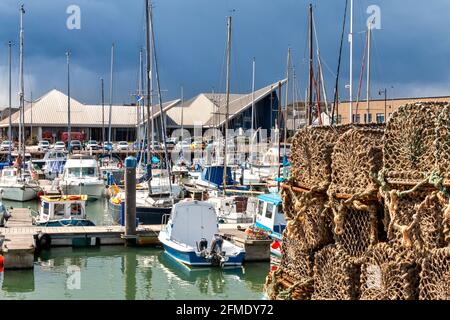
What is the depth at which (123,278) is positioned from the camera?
63.8 ft

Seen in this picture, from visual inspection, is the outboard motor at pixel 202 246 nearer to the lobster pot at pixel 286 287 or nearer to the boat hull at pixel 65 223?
the boat hull at pixel 65 223

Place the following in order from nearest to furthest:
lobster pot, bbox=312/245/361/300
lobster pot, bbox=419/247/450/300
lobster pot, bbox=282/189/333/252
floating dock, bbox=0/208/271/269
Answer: lobster pot, bbox=419/247/450/300
lobster pot, bbox=312/245/361/300
lobster pot, bbox=282/189/333/252
floating dock, bbox=0/208/271/269

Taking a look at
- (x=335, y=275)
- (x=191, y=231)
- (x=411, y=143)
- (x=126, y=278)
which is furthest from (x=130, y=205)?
(x=411, y=143)

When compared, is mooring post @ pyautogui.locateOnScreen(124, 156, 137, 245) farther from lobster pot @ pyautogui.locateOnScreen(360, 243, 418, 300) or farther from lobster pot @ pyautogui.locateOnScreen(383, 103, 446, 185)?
lobster pot @ pyautogui.locateOnScreen(383, 103, 446, 185)

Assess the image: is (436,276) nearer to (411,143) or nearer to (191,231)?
(411,143)

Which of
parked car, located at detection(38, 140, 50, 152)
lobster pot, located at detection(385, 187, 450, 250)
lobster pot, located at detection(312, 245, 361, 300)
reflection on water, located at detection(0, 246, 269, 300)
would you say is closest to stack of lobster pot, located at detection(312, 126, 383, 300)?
lobster pot, located at detection(312, 245, 361, 300)

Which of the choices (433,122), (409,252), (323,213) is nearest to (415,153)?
(433,122)

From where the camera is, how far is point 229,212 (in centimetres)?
2800

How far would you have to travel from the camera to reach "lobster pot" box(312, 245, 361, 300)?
694 centimetres

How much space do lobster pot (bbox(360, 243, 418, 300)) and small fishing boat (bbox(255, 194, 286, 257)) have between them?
1509 cm

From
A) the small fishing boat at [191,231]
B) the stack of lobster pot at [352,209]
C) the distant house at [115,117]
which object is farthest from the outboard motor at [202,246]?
the distant house at [115,117]

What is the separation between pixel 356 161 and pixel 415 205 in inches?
36.5
